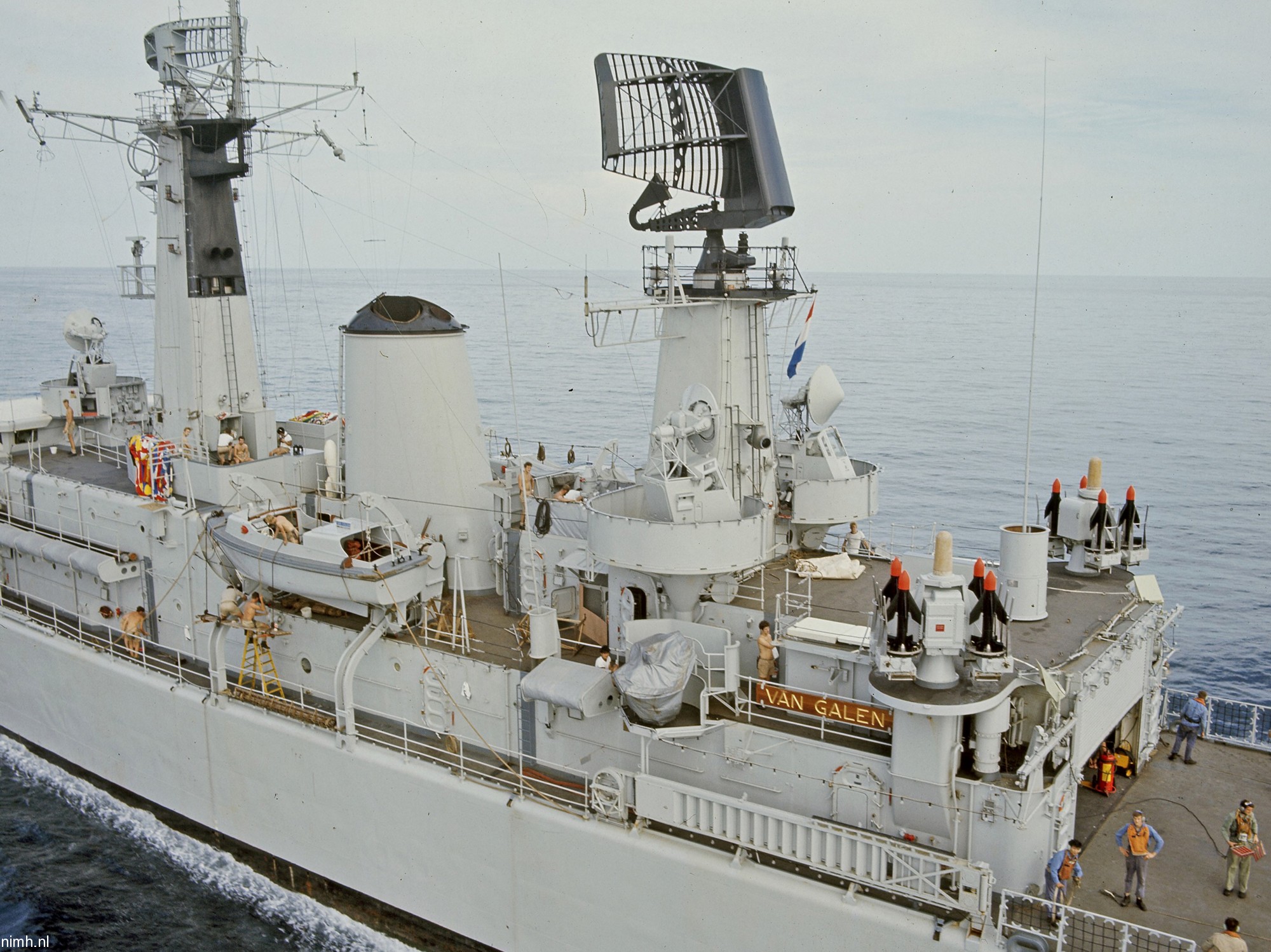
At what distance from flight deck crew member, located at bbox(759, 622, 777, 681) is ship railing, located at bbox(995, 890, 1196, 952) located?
3.79 metres

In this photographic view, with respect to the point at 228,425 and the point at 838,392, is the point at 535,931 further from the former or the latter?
the point at 228,425

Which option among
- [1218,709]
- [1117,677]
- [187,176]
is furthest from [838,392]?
[187,176]

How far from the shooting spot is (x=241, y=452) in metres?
20.3

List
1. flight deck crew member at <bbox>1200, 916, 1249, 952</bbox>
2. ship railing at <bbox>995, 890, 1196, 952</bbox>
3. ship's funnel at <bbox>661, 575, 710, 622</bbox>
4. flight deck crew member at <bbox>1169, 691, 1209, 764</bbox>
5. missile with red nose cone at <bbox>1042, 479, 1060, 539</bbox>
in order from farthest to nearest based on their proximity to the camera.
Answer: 1. missile with red nose cone at <bbox>1042, 479, 1060, 539</bbox>
2. flight deck crew member at <bbox>1169, 691, 1209, 764</bbox>
3. ship's funnel at <bbox>661, 575, 710, 622</bbox>
4. ship railing at <bbox>995, 890, 1196, 952</bbox>
5. flight deck crew member at <bbox>1200, 916, 1249, 952</bbox>

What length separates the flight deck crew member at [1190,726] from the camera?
14836 millimetres

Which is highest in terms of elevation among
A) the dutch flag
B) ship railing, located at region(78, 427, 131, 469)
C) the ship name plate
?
the dutch flag

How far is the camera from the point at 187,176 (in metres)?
20.9

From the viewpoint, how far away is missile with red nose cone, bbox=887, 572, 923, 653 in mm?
10539

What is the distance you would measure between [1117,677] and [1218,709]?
35.9 feet

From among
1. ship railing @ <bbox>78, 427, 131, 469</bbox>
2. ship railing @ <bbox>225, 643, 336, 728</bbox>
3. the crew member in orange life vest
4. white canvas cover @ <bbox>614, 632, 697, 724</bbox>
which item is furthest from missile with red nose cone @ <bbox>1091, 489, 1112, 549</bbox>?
ship railing @ <bbox>78, 427, 131, 469</bbox>

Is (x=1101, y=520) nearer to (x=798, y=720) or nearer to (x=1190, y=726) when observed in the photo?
(x=1190, y=726)

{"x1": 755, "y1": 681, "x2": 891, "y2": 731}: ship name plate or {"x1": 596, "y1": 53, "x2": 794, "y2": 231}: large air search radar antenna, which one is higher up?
{"x1": 596, "y1": 53, "x2": 794, "y2": 231}: large air search radar antenna

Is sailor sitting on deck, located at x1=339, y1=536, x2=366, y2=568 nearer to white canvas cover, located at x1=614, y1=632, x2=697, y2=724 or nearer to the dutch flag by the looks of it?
white canvas cover, located at x1=614, y1=632, x2=697, y2=724

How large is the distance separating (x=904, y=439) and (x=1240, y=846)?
117 ft
